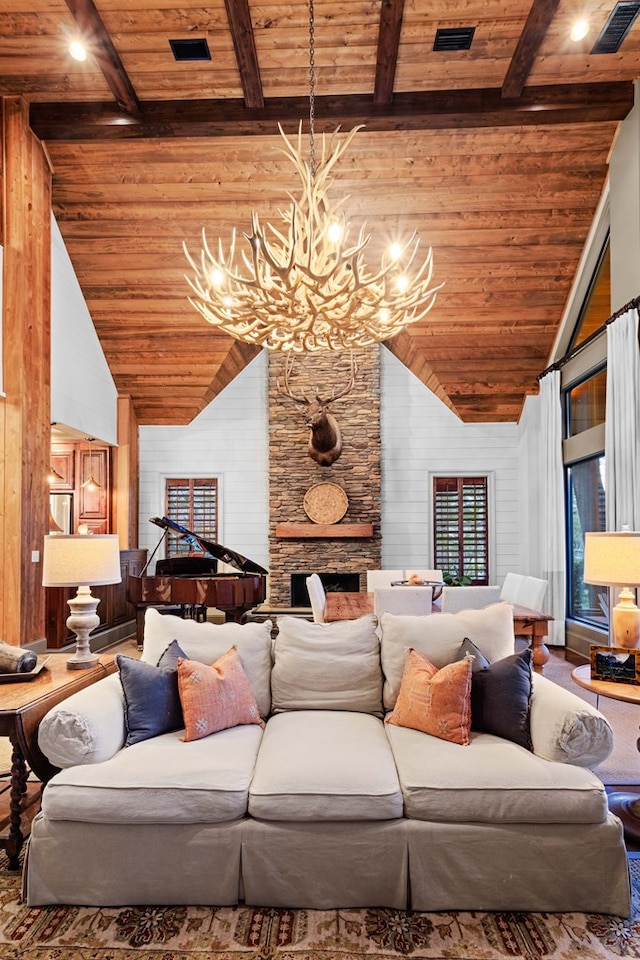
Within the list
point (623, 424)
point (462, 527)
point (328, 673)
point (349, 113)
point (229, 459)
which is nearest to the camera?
point (328, 673)

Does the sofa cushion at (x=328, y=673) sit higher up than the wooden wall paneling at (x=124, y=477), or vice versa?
the wooden wall paneling at (x=124, y=477)

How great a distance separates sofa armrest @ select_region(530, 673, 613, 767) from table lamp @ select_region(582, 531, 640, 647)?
783mm

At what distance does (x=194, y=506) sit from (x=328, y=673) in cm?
621

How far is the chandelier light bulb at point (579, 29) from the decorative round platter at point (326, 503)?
5494 mm

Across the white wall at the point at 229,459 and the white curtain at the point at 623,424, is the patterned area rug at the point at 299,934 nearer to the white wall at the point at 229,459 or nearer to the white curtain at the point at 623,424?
the white curtain at the point at 623,424

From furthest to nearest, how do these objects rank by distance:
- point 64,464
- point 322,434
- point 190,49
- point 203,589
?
point 64,464 < point 322,434 < point 203,589 < point 190,49

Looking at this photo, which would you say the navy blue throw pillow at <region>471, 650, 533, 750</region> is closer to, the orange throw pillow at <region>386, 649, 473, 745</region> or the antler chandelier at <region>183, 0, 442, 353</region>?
the orange throw pillow at <region>386, 649, 473, 745</region>

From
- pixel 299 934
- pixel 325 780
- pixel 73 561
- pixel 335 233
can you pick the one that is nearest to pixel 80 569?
pixel 73 561

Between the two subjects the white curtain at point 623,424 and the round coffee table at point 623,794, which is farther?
the white curtain at point 623,424

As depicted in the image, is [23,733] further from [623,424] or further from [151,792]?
[623,424]

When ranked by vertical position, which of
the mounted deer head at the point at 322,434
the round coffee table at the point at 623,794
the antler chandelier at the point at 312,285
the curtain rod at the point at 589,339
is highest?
the curtain rod at the point at 589,339

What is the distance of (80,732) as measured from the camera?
2.54m

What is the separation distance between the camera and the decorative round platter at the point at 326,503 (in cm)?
873

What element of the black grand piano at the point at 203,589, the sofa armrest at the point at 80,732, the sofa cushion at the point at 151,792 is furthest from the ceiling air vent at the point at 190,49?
the sofa cushion at the point at 151,792
